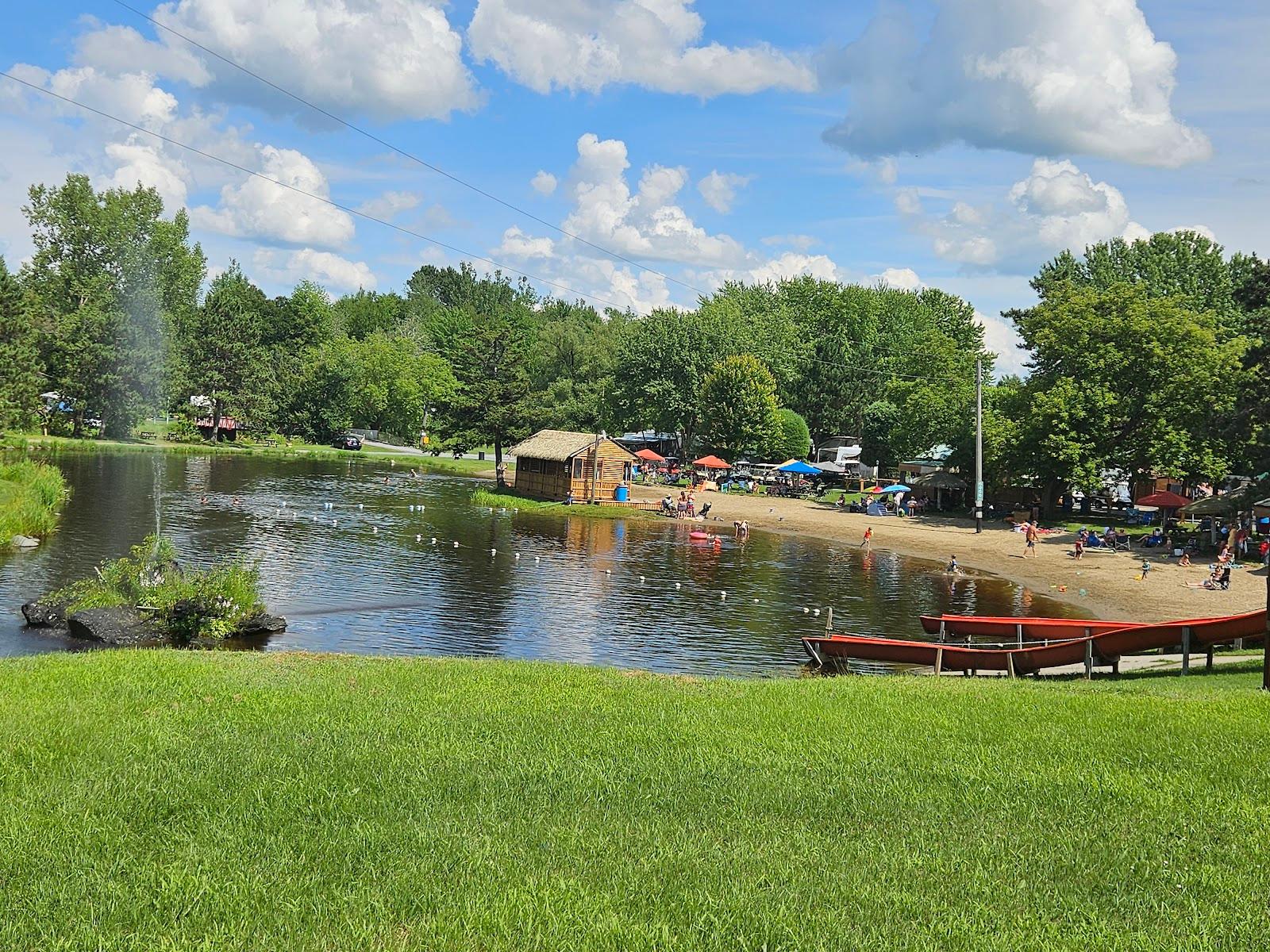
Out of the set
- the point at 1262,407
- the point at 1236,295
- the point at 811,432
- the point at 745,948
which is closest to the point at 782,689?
the point at 745,948

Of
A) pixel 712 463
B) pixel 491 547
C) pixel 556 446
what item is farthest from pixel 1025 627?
pixel 712 463

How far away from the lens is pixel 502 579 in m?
39.2

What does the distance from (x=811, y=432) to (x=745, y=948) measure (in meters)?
94.9

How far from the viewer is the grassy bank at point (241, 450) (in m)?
80.3

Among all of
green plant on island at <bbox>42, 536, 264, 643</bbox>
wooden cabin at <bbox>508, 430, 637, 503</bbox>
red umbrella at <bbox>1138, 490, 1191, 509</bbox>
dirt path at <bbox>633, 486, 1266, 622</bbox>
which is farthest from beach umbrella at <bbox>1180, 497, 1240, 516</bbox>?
green plant on island at <bbox>42, 536, 264, 643</bbox>

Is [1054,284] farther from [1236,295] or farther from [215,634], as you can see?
[215,634]

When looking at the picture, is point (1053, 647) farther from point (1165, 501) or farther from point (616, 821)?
point (1165, 501)

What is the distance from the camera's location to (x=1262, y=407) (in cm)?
3806

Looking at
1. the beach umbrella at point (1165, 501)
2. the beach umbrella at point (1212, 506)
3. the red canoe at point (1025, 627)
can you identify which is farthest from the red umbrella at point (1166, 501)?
the red canoe at point (1025, 627)

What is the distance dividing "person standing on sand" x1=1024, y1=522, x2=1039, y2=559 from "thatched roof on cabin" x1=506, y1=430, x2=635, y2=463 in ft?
85.1

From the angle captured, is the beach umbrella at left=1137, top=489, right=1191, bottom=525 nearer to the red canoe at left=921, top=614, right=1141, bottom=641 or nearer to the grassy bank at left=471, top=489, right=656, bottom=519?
the grassy bank at left=471, top=489, right=656, bottom=519

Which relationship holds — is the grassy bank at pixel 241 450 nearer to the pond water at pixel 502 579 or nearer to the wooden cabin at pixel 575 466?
the pond water at pixel 502 579

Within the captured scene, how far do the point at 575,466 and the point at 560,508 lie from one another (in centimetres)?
342

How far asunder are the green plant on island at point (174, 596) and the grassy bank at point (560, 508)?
35223mm
